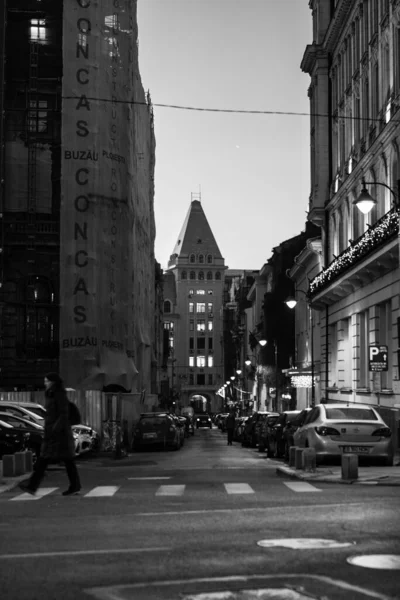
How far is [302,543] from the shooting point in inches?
355

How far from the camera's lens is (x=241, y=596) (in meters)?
6.66

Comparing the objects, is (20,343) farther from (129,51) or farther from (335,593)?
(335,593)

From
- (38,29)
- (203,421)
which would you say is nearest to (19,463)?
(38,29)

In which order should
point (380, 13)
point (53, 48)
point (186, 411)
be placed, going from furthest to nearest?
point (186, 411), point (53, 48), point (380, 13)

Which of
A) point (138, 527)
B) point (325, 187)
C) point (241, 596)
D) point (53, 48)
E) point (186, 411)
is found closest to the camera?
point (241, 596)

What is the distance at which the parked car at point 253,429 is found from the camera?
139 ft

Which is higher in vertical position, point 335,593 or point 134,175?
point 134,175

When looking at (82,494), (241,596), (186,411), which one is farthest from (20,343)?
(186,411)

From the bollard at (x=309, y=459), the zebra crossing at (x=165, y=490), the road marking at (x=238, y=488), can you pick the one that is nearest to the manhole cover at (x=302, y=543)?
the zebra crossing at (x=165, y=490)

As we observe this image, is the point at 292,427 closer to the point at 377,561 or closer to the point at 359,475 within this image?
the point at 359,475

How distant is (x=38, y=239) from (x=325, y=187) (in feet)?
46.7

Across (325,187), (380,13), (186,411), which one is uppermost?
(380,13)

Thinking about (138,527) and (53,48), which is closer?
(138,527)

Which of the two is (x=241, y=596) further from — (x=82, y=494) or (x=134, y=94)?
(x=134, y=94)
